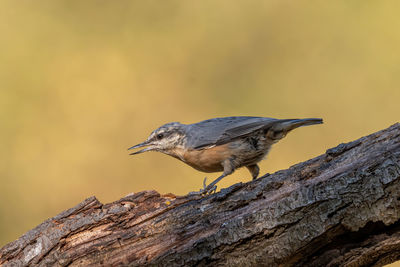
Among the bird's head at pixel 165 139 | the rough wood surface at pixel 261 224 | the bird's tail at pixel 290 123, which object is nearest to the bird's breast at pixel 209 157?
the bird's head at pixel 165 139

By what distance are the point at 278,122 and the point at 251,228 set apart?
192cm

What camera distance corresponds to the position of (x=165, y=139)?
5.70 m

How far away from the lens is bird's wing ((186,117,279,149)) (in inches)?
202

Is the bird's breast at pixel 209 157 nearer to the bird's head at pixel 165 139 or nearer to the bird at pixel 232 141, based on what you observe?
the bird at pixel 232 141

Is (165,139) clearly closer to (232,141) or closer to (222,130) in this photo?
(222,130)

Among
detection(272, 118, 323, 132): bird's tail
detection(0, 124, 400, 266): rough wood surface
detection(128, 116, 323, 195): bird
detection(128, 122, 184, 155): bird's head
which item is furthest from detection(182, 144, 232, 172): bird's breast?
detection(0, 124, 400, 266): rough wood surface

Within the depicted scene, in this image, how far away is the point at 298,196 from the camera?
3381 mm

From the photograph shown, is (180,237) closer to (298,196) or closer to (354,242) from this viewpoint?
(298,196)

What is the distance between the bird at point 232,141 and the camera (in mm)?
5129

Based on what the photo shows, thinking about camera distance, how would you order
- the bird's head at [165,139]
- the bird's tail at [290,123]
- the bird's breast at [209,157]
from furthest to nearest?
the bird's head at [165,139] → the bird's breast at [209,157] → the bird's tail at [290,123]

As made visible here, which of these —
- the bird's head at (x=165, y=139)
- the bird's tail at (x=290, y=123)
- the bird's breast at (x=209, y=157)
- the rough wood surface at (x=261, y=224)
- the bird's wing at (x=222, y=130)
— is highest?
the bird's head at (x=165, y=139)

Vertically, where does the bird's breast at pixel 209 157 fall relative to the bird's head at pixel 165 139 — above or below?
below

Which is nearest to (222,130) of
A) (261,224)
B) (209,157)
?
(209,157)

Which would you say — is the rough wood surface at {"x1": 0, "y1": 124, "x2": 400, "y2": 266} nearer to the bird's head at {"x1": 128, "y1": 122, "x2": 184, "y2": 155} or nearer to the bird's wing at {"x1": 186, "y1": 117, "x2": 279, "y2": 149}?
the bird's wing at {"x1": 186, "y1": 117, "x2": 279, "y2": 149}
